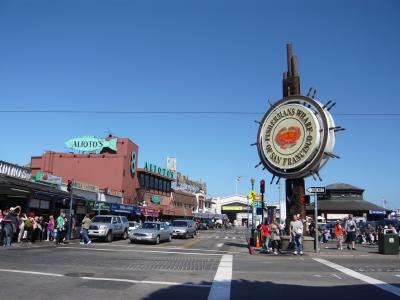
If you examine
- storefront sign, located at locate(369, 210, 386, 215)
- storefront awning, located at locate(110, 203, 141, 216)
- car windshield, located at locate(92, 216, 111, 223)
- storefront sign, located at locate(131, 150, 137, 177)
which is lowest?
car windshield, located at locate(92, 216, 111, 223)

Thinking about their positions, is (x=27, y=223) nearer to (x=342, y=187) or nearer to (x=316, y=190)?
(x=316, y=190)

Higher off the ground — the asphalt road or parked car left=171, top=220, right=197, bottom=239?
parked car left=171, top=220, right=197, bottom=239

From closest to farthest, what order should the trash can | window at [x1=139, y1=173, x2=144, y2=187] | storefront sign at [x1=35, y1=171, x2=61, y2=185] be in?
the trash can, storefront sign at [x1=35, y1=171, x2=61, y2=185], window at [x1=139, y1=173, x2=144, y2=187]

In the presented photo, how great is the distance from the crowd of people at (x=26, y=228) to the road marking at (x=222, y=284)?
36.1 feet

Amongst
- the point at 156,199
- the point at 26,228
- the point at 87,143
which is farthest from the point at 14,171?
the point at 156,199

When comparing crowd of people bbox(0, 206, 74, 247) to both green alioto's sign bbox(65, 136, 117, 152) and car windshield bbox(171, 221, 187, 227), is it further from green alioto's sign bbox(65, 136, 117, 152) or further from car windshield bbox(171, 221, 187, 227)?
green alioto's sign bbox(65, 136, 117, 152)

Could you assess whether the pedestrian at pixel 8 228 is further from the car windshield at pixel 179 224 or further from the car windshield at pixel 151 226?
the car windshield at pixel 179 224

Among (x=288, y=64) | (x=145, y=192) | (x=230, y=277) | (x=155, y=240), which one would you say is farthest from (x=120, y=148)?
(x=230, y=277)

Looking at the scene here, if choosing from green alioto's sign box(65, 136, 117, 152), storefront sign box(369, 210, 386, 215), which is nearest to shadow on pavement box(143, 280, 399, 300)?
green alioto's sign box(65, 136, 117, 152)

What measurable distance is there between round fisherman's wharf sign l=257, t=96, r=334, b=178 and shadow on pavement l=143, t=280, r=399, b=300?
42.1 feet

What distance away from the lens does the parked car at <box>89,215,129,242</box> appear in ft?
91.8

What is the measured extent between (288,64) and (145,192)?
137ft

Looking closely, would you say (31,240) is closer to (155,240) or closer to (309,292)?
(155,240)

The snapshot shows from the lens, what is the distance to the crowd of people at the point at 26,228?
20906 mm
